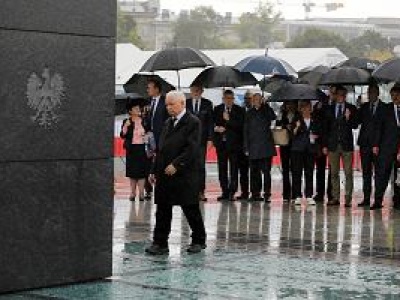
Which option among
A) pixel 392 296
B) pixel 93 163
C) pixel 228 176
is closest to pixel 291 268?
pixel 392 296

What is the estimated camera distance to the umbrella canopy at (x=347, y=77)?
1950cm

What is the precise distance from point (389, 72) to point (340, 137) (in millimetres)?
1479

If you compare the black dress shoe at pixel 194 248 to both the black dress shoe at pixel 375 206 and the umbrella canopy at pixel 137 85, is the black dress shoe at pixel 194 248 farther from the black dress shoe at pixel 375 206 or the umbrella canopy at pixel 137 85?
the umbrella canopy at pixel 137 85

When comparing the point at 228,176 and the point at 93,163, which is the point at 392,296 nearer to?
the point at 93,163

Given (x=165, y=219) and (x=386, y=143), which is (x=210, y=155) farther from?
(x=165, y=219)

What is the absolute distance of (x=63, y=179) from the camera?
10273 millimetres

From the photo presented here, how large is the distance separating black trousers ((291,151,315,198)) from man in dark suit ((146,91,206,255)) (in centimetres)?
691

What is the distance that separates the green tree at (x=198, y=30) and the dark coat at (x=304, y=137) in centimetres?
8546

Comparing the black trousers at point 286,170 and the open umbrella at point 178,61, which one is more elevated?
the open umbrella at point 178,61

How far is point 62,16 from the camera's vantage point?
1007 cm

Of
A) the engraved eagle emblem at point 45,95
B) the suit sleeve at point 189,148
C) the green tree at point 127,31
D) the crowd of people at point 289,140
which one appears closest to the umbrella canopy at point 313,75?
the crowd of people at point 289,140

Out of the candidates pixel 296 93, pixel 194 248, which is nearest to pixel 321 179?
pixel 296 93

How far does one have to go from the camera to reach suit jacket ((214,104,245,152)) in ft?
65.6

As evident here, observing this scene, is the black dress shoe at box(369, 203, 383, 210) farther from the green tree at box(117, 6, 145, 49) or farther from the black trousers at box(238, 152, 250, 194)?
the green tree at box(117, 6, 145, 49)
